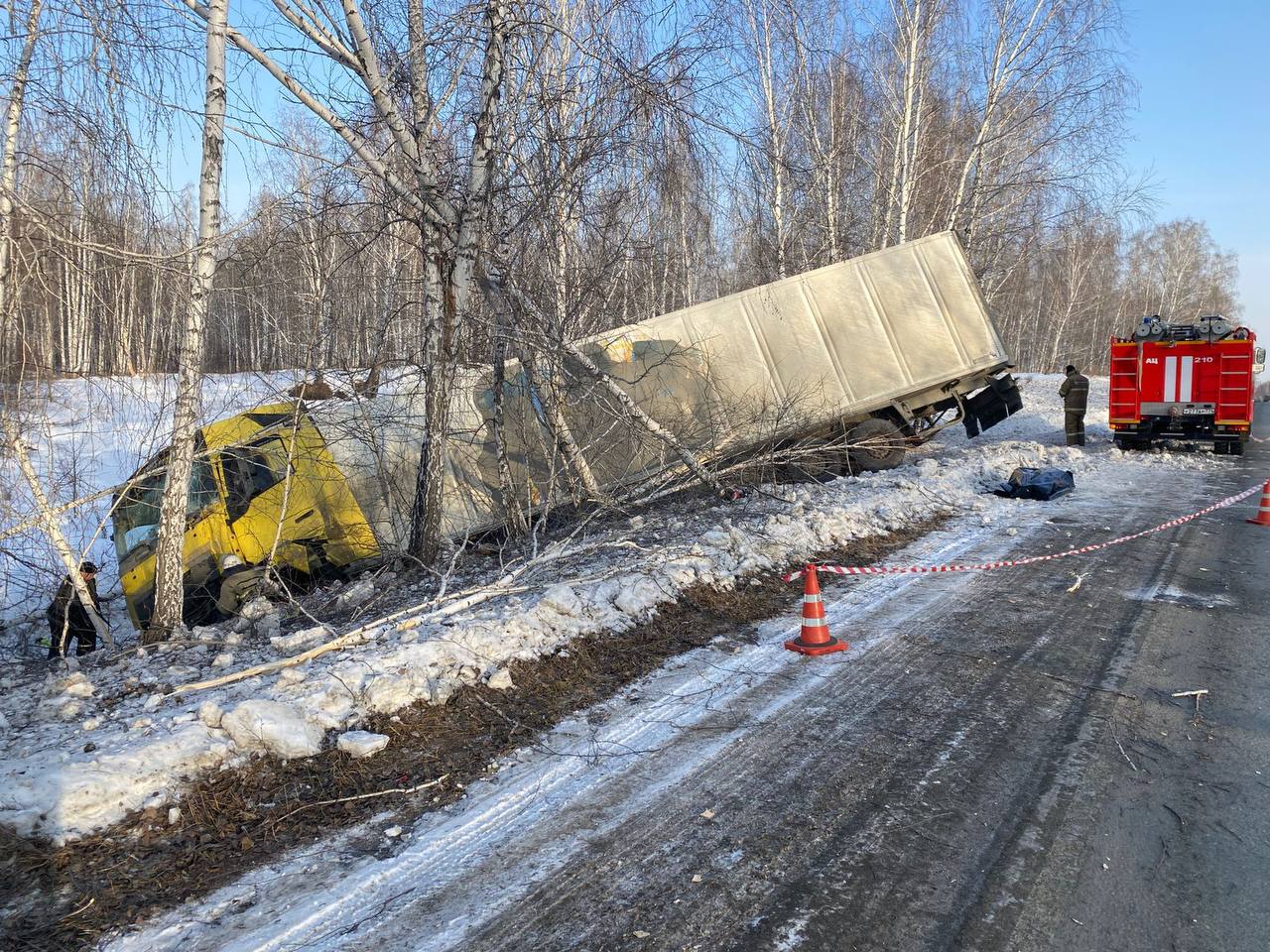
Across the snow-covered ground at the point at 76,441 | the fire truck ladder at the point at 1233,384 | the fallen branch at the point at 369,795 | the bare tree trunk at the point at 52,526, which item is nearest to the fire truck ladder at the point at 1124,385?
the fire truck ladder at the point at 1233,384

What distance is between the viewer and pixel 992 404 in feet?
44.0

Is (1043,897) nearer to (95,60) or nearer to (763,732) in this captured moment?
(763,732)

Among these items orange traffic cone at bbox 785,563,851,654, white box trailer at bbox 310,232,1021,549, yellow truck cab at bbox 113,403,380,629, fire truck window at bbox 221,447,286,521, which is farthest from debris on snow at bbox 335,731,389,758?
white box trailer at bbox 310,232,1021,549

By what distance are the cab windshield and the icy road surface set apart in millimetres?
4998

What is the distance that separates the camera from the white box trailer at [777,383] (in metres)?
8.81

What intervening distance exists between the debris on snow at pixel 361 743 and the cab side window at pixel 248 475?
451cm

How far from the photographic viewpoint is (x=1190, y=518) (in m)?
9.43

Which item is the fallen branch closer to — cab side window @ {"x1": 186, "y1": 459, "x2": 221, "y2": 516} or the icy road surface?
the icy road surface

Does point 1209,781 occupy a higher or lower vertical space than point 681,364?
lower

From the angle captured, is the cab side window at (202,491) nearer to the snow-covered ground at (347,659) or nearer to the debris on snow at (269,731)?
the snow-covered ground at (347,659)

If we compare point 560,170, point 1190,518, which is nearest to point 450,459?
point 560,170

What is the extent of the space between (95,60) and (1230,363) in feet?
55.8

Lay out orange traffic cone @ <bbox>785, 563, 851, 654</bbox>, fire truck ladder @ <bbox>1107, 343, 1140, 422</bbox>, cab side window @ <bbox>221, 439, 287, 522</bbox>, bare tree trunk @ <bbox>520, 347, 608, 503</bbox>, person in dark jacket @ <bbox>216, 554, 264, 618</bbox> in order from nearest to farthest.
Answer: orange traffic cone @ <bbox>785, 563, 851, 654</bbox>
person in dark jacket @ <bbox>216, 554, 264, 618</bbox>
cab side window @ <bbox>221, 439, 287, 522</bbox>
bare tree trunk @ <bbox>520, 347, 608, 503</bbox>
fire truck ladder @ <bbox>1107, 343, 1140, 422</bbox>

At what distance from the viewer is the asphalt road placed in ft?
9.12
